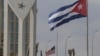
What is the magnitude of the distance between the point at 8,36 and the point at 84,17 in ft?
35.6

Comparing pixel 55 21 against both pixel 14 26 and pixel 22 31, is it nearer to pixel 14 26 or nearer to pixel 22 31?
pixel 22 31

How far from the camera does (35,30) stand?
→ 196 feet

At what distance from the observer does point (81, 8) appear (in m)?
51.6

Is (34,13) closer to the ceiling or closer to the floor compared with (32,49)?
closer to the ceiling

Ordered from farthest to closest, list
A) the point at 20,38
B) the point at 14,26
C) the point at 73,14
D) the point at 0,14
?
1. the point at 0,14
2. the point at 14,26
3. the point at 20,38
4. the point at 73,14

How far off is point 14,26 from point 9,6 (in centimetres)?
1398

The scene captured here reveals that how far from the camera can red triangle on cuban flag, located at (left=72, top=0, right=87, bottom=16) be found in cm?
5082

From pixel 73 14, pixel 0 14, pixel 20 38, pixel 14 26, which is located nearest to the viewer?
pixel 73 14

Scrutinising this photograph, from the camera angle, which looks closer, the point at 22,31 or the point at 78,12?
the point at 78,12

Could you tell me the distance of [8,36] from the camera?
58.0 metres

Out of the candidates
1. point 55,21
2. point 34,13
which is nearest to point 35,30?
point 34,13

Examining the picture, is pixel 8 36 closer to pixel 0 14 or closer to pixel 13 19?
pixel 13 19

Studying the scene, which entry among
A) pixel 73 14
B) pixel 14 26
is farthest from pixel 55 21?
pixel 14 26

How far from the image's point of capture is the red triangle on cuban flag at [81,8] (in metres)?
50.8
